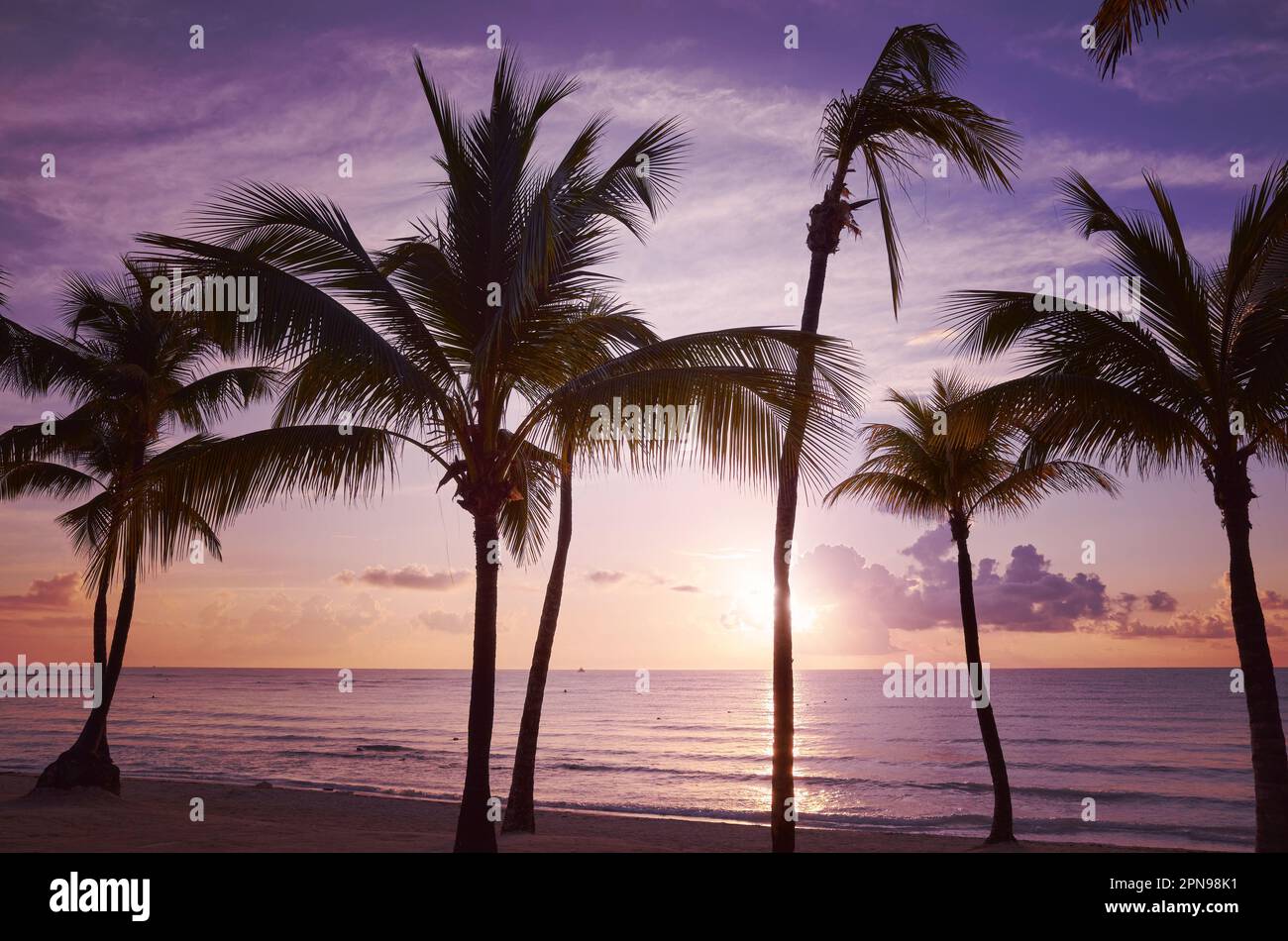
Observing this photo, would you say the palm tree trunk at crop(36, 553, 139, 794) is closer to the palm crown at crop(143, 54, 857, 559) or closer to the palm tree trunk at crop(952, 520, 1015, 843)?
the palm crown at crop(143, 54, 857, 559)

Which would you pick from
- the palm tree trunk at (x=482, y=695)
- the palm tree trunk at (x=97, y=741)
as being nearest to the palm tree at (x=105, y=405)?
the palm tree trunk at (x=97, y=741)

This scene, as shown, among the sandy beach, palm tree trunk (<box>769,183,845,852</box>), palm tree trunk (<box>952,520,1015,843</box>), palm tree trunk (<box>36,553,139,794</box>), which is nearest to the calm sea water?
the sandy beach

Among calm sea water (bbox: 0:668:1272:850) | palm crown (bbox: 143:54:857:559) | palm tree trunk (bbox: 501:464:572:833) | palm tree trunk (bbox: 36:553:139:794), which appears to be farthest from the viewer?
calm sea water (bbox: 0:668:1272:850)

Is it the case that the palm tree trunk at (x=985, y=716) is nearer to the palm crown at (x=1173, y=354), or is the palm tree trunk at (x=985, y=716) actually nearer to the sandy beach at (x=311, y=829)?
the sandy beach at (x=311, y=829)

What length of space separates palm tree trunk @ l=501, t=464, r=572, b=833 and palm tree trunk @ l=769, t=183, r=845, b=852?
232 inches

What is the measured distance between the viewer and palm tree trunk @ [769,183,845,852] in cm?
882

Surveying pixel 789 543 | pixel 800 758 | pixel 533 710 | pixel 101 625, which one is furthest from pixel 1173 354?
pixel 800 758

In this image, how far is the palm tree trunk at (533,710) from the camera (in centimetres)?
1513

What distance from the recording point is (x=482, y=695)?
30.5 ft

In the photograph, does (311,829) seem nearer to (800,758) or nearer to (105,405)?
(105,405)

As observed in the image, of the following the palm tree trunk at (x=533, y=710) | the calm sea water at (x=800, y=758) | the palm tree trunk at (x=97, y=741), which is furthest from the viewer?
the calm sea water at (x=800, y=758)

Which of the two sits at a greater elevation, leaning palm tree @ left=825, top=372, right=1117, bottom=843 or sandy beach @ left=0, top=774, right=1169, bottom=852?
leaning palm tree @ left=825, top=372, right=1117, bottom=843

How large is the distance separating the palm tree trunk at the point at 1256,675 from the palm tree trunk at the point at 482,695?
7.40 meters
